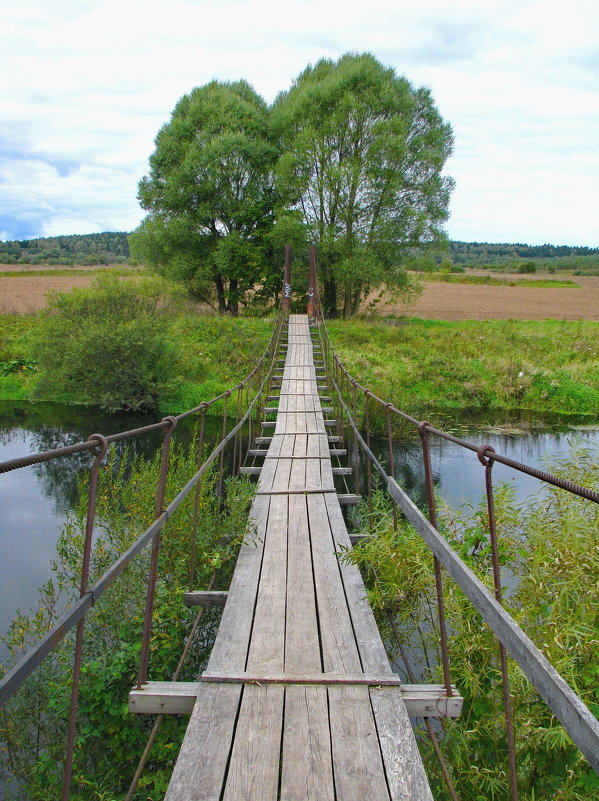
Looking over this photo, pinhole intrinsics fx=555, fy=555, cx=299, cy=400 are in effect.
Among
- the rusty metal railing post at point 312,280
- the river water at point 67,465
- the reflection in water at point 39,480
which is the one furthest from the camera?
the rusty metal railing post at point 312,280

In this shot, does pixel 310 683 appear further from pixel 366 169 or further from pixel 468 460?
pixel 366 169

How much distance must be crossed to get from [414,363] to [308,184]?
8.32 meters

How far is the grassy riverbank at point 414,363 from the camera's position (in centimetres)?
1448

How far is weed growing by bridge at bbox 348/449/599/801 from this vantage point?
9.36ft

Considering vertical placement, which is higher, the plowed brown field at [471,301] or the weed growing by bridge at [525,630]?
the plowed brown field at [471,301]

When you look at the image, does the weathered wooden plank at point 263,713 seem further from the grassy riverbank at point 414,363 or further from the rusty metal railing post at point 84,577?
the grassy riverbank at point 414,363

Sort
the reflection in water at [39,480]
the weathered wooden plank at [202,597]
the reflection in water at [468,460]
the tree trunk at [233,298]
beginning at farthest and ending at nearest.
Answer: the tree trunk at [233,298] → the reflection in water at [468,460] → the reflection in water at [39,480] → the weathered wooden plank at [202,597]

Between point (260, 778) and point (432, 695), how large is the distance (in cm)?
90

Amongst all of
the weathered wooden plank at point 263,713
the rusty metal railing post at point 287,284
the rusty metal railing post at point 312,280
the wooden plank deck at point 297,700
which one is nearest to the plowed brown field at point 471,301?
the rusty metal railing post at point 312,280

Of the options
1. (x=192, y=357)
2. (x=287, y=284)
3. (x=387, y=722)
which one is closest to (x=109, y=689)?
(x=387, y=722)

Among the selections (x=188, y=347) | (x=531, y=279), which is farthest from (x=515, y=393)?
(x=531, y=279)

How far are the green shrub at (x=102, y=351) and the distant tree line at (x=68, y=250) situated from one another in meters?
49.5

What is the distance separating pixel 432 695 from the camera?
7.75 feet

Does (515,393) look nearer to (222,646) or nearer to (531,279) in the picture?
(222,646)
